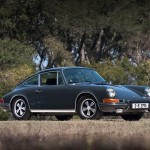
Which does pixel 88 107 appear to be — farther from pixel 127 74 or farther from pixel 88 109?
Result: pixel 127 74

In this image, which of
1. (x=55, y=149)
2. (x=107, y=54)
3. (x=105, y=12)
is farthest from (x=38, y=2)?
(x=55, y=149)

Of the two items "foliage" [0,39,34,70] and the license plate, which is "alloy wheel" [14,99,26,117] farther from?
"foliage" [0,39,34,70]

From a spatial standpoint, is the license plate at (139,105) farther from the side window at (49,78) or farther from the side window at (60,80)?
A: the side window at (49,78)

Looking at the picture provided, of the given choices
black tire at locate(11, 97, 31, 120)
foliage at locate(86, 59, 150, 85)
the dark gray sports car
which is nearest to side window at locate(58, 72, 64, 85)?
the dark gray sports car

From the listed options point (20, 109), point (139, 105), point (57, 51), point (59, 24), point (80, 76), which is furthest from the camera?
point (57, 51)

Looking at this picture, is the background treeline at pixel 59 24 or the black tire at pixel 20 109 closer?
the black tire at pixel 20 109

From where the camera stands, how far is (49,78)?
1300 cm

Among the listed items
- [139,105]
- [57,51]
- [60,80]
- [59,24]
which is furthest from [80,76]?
[57,51]

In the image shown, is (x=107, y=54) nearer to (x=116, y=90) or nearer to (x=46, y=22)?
(x=46, y=22)

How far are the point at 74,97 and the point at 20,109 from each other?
5.43 ft

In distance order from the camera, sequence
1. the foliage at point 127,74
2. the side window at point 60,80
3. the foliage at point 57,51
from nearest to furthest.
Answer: the side window at point 60,80
the foliage at point 127,74
the foliage at point 57,51

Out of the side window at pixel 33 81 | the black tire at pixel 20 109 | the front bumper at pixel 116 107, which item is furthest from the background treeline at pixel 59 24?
the front bumper at pixel 116 107

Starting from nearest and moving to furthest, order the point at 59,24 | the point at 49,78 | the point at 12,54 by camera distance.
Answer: the point at 49,78, the point at 12,54, the point at 59,24

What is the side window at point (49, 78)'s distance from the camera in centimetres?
1282
